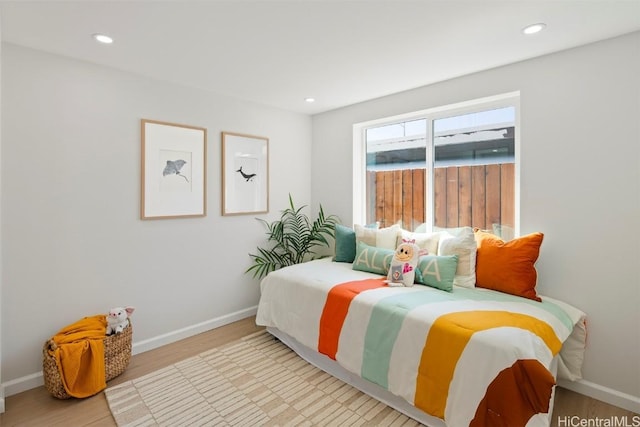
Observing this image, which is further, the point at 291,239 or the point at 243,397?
the point at 291,239

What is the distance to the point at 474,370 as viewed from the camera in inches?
67.5

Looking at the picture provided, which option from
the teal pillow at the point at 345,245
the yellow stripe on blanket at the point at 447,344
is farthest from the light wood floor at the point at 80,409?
the teal pillow at the point at 345,245

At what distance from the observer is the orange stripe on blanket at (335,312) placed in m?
2.45

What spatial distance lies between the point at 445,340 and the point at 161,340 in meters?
2.50

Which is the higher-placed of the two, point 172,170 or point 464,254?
point 172,170

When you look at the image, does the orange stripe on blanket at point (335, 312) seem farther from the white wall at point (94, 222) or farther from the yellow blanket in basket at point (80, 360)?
the yellow blanket in basket at point (80, 360)

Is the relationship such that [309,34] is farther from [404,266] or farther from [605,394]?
[605,394]

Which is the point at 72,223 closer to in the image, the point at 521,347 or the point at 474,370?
the point at 474,370

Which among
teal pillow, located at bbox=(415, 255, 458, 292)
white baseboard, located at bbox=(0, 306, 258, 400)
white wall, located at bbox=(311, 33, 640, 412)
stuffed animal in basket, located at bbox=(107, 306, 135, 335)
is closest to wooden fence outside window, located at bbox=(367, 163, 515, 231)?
white wall, located at bbox=(311, 33, 640, 412)

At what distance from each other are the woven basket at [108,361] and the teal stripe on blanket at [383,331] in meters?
1.81

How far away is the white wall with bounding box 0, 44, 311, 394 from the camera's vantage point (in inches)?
90.0

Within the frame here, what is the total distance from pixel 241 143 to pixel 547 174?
9.26ft

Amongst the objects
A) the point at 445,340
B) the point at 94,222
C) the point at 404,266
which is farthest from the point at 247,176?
the point at 445,340

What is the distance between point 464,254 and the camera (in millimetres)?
2637
